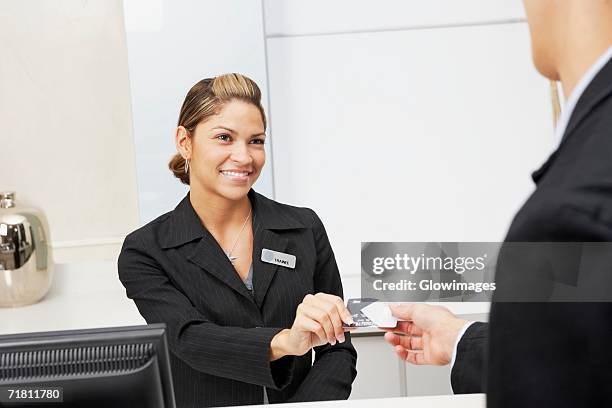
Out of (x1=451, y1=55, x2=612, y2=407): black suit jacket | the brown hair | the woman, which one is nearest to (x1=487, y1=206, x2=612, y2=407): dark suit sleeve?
(x1=451, y1=55, x2=612, y2=407): black suit jacket

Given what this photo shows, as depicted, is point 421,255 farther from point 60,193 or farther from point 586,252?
point 60,193

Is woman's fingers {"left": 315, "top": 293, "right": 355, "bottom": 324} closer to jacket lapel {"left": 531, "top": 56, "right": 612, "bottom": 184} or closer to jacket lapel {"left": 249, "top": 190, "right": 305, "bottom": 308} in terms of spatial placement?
jacket lapel {"left": 249, "top": 190, "right": 305, "bottom": 308}

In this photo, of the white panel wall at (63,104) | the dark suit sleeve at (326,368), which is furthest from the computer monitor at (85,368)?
the white panel wall at (63,104)

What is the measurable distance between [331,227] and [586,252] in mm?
2706

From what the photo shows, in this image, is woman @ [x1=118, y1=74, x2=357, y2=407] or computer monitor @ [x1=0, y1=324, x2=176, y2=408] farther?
woman @ [x1=118, y1=74, x2=357, y2=407]

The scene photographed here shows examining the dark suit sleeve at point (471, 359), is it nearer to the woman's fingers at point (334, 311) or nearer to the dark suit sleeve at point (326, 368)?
the woman's fingers at point (334, 311)

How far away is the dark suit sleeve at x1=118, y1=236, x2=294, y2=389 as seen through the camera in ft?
6.74

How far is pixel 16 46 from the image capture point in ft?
11.5

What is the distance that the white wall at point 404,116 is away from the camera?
3.35 meters

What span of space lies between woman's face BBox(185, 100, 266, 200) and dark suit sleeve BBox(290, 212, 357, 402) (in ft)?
0.87

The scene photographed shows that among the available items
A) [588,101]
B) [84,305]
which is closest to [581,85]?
[588,101]

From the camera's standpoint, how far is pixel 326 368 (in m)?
2.20

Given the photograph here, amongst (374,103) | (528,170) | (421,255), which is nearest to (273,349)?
(421,255)

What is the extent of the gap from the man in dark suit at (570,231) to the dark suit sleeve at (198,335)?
1302 mm
